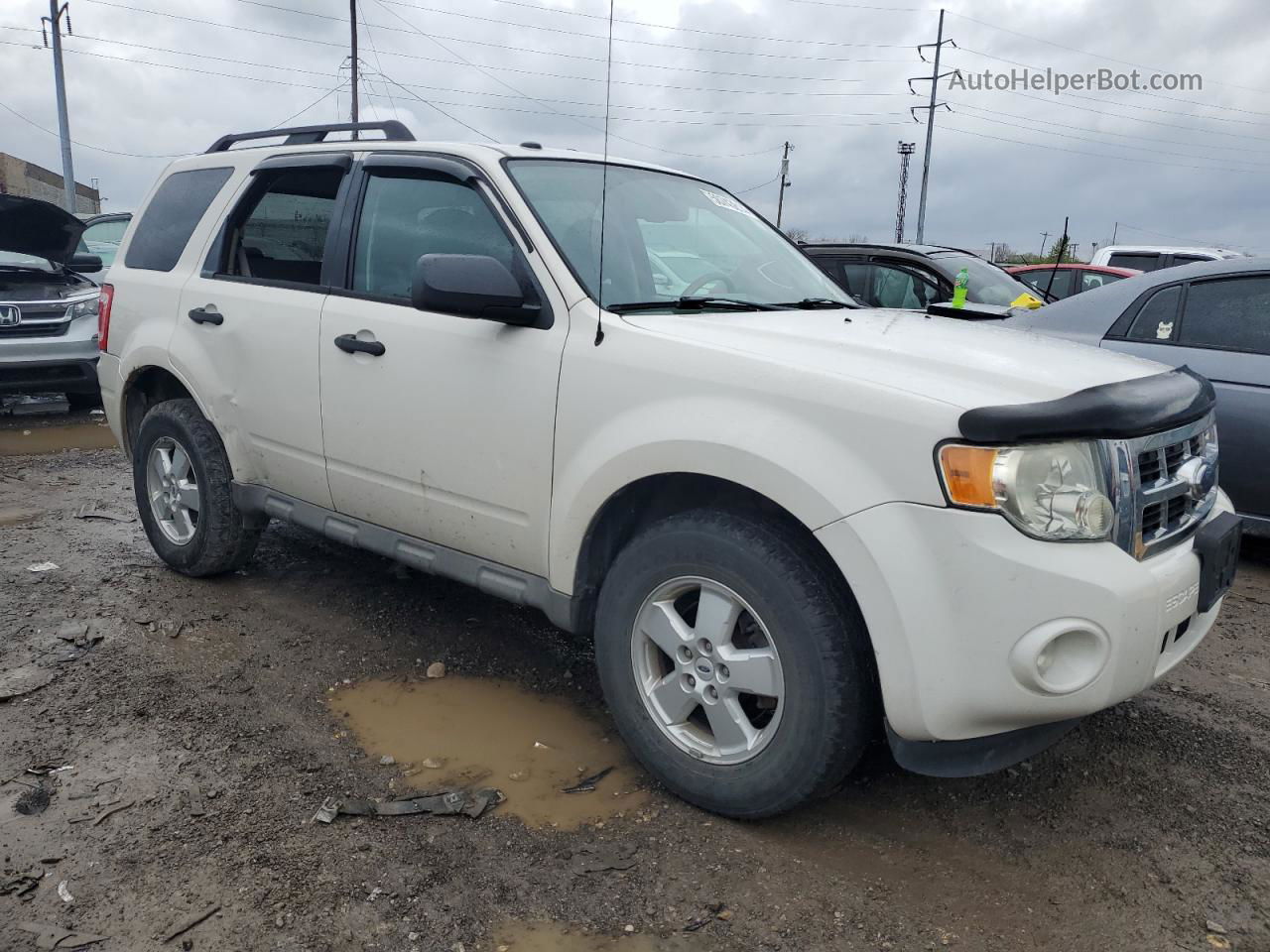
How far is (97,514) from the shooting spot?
232 inches

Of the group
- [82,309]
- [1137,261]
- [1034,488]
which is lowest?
[82,309]

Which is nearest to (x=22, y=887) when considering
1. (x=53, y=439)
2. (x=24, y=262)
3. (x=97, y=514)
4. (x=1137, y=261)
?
(x=97, y=514)

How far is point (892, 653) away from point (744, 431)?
65 centimetres

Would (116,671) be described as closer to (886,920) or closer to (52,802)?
(52,802)

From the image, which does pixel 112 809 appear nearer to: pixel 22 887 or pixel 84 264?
pixel 22 887

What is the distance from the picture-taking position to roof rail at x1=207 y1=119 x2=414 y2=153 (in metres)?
3.93

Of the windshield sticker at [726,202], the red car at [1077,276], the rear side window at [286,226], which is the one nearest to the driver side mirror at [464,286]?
the rear side window at [286,226]

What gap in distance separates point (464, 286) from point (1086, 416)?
1.71 meters

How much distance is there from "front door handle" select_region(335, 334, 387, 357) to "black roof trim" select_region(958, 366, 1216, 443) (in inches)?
80.9

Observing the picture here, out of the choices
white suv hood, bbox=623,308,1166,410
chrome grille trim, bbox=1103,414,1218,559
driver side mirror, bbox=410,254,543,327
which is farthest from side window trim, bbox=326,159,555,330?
chrome grille trim, bbox=1103,414,1218,559

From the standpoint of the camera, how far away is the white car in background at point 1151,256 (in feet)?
39.3

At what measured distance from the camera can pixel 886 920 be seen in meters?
2.41

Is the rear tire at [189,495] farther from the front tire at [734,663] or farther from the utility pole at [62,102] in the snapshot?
the utility pole at [62,102]

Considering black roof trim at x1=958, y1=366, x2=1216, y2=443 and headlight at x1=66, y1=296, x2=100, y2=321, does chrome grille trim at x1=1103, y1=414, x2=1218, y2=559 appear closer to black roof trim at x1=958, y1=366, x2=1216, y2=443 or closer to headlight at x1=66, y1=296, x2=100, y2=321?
black roof trim at x1=958, y1=366, x2=1216, y2=443
